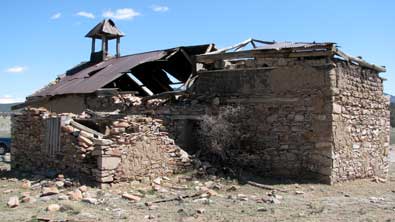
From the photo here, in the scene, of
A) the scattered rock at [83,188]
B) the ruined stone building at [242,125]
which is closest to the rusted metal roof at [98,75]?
the ruined stone building at [242,125]

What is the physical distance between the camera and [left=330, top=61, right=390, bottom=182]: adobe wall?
36.5 feet

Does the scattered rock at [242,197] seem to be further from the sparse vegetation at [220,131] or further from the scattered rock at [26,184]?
the scattered rock at [26,184]

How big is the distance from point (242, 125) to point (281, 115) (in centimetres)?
110

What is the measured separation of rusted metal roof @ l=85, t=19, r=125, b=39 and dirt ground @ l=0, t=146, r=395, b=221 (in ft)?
32.0

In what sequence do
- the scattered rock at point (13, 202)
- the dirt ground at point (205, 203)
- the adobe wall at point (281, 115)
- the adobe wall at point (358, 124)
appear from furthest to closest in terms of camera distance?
the adobe wall at point (358, 124) < the adobe wall at point (281, 115) < the scattered rock at point (13, 202) < the dirt ground at point (205, 203)

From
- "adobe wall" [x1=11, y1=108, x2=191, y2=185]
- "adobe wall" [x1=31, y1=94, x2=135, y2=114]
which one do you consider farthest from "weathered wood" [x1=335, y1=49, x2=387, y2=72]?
"adobe wall" [x1=31, y1=94, x2=135, y2=114]

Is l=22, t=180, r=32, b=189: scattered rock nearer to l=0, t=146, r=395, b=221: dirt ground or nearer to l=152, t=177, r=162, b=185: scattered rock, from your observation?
l=0, t=146, r=395, b=221: dirt ground


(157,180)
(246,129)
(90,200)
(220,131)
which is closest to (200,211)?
(90,200)

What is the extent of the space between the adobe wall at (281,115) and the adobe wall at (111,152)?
189cm

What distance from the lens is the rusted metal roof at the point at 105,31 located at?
19.4 meters

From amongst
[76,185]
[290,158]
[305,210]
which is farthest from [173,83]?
[305,210]

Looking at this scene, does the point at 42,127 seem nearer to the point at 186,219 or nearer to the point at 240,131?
the point at 240,131

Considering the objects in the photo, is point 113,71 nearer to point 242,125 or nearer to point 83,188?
point 242,125

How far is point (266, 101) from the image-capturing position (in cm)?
1162
